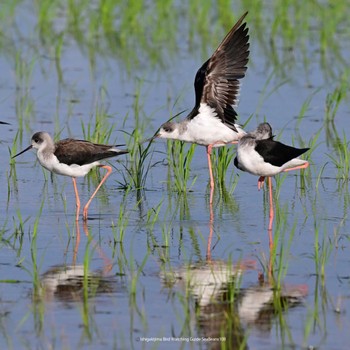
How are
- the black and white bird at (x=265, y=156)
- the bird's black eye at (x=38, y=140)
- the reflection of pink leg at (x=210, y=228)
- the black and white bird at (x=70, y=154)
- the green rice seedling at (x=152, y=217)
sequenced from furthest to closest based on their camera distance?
1. the bird's black eye at (x=38, y=140)
2. the black and white bird at (x=70, y=154)
3. the black and white bird at (x=265, y=156)
4. the green rice seedling at (x=152, y=217)
5. the reflection of pink leg at (x=210, y=228)

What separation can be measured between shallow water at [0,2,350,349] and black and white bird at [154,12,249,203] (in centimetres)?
40

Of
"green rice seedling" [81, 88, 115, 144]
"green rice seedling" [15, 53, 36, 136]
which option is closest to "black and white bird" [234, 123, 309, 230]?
"green rice seedling" [81, 88, 115, 144]

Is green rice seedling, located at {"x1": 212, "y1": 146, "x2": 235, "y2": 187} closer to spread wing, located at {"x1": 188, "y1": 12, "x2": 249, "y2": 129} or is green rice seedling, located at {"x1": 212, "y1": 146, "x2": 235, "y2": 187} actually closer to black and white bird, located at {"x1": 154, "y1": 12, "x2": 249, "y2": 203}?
black and white bird, located at {"x1": 154, "y1": 12, "x2": 249, "y2": 203}

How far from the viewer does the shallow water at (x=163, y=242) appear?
633 centimetres

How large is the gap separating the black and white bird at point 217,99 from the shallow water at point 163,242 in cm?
40

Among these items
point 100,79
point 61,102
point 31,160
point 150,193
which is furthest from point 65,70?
point 150,193

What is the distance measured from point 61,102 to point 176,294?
659 cm

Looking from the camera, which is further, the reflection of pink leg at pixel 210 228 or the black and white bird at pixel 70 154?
the black and white bird at pixel 70 154

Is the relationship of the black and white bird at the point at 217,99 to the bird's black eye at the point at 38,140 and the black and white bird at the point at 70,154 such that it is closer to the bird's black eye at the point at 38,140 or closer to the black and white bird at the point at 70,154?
the black and white bird at the point at 70,154

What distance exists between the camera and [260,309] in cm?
665

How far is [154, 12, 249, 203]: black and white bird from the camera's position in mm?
10367

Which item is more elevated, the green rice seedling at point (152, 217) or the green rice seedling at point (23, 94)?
the green rice seedling at point (23, 94)

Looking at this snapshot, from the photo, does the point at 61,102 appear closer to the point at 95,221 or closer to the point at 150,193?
the point at 150,193

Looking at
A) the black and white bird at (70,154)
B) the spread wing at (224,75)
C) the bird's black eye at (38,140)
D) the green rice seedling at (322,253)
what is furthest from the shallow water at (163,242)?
the spread wing at (224,75)
